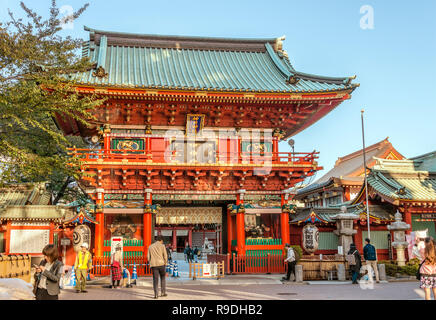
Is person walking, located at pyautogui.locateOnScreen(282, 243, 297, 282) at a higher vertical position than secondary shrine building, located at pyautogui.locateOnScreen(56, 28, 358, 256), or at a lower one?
lower

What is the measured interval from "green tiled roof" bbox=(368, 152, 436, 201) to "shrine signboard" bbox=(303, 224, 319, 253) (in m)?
5.54

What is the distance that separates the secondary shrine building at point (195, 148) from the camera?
67.5ft

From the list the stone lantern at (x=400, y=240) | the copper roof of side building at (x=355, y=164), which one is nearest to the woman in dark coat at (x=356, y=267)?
the stone lantern at (x=400, y=240)

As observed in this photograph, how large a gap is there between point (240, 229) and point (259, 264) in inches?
78.4

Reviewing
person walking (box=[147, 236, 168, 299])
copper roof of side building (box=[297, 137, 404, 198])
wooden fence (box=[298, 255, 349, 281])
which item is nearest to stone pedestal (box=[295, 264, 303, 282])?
wooden fence (box=[298, 255, 349, 281])

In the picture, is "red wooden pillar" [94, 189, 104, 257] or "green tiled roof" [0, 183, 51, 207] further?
"green tiled roof" [0, 183, 51, 207]

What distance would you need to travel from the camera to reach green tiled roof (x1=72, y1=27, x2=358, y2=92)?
866 inches

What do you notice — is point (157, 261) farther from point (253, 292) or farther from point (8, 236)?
point (8, 236)

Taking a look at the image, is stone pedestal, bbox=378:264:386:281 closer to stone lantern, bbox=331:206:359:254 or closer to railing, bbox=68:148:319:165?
stone lantern, bbox=331:206:359:254

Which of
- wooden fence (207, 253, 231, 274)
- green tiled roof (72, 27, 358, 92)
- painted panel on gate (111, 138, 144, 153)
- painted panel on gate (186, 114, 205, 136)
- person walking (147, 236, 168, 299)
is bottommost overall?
wooden fence (207, 253, 231, 274)

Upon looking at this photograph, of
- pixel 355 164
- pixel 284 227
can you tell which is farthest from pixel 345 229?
pixel 355 164

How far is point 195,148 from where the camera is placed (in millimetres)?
22312
